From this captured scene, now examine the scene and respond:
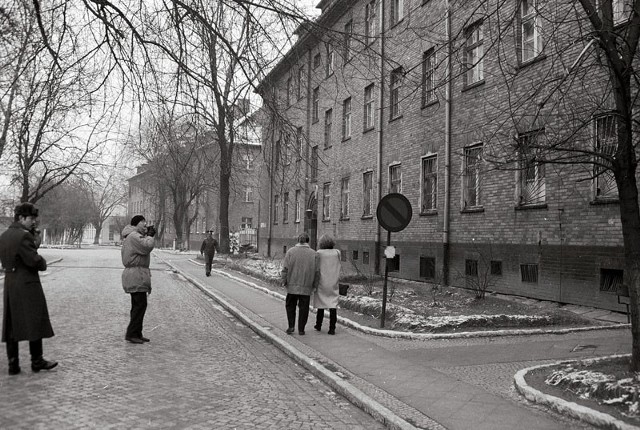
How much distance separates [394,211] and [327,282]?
5.49 feet

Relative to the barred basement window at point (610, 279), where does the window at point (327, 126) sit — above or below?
above

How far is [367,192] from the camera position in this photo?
23.6 meters

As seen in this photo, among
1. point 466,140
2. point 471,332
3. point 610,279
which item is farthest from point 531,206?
point 471,332

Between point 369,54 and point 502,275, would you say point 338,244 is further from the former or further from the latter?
point 369,54

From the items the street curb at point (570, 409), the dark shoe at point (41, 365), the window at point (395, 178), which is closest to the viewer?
the street curb at point (570, 409)

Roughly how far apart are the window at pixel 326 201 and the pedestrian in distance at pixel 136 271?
19.0 meters

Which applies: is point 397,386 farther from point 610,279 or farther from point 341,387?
point 610,279

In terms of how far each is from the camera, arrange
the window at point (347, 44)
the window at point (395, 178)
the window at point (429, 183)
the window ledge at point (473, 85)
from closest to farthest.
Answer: the window at point (347, 44)
the window ledge at point (473, 85)
the window at point (429, 183)
the window at point (395, 178)

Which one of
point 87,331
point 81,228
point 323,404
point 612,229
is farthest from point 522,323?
point 81,228

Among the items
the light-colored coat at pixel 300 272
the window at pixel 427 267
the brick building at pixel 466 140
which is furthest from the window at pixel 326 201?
the light-colored coat at pixel 300 272

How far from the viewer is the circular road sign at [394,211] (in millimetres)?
10156

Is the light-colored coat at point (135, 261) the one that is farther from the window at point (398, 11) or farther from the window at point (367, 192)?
the window at point (367, 192)

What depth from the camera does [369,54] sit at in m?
7.48

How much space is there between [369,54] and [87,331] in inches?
259
